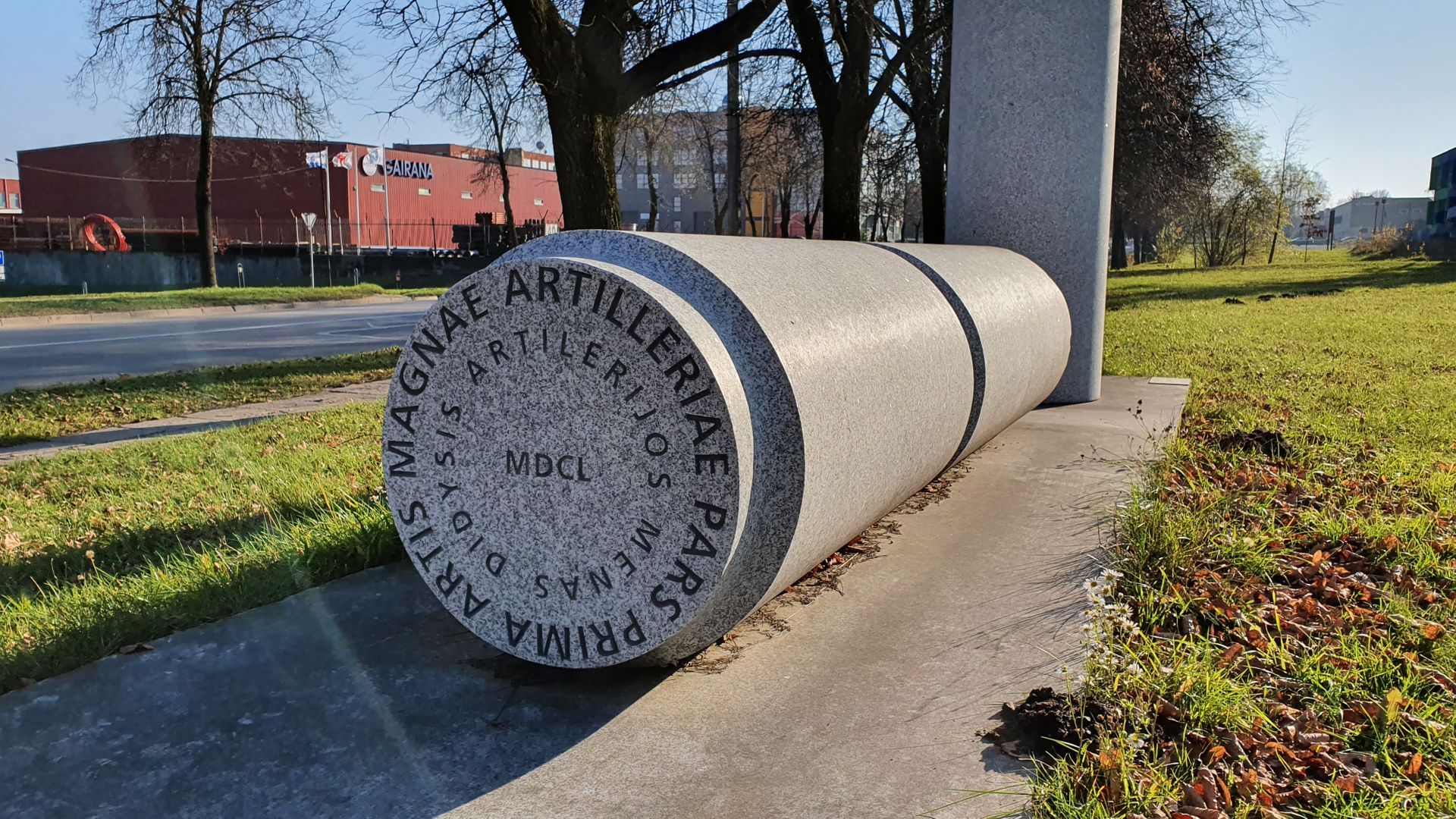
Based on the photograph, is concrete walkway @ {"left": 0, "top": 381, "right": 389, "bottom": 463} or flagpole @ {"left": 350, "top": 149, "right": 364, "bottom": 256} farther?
flagpole @ {"left": 350, "top": 149, "right": 364, "bottom": 256}

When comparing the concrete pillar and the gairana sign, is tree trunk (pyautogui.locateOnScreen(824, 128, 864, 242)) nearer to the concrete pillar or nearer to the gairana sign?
the concrete pillar

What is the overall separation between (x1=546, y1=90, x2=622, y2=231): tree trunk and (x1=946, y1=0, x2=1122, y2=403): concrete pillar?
4.18m

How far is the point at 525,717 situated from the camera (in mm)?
3068

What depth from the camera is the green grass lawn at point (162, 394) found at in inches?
360

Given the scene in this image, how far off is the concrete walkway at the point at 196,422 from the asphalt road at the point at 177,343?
10.4 ft

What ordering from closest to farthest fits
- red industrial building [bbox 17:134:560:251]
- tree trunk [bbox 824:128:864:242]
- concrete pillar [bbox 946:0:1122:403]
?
concrete pillar [bbox 946:0:1122:403]
tree trunk [bbox 824:128:864:242]
red industrial building [bbox 17:134:560:251]

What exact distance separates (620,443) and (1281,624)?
251 centimetres

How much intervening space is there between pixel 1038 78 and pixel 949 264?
3356 millimetres

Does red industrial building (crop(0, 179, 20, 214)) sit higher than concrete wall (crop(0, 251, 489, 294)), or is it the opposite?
red industrial building (crop(0, 179, 20, 214))

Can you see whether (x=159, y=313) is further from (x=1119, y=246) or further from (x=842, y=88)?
(x=1119, y=246)

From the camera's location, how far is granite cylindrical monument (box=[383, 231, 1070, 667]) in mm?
2973

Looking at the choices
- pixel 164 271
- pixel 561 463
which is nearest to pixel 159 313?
pixel 164 271

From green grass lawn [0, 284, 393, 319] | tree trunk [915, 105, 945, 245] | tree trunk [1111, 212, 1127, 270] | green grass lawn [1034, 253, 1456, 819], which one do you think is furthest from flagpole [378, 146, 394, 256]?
green grass lawn [1034, 253, 1456, 819]

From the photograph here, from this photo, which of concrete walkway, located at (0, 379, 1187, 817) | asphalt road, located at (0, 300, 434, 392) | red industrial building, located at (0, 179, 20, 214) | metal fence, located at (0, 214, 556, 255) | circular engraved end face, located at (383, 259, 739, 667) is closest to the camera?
concrete walkway, located at (0, 379, 1187, 817)
